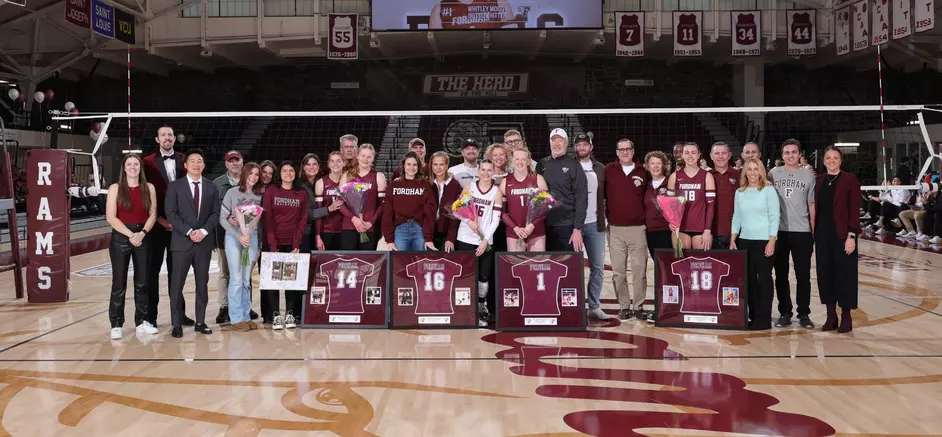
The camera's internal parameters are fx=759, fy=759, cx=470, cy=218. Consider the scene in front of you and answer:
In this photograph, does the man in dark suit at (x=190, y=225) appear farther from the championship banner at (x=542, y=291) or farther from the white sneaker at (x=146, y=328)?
the championship banner at (x=542, y=291)

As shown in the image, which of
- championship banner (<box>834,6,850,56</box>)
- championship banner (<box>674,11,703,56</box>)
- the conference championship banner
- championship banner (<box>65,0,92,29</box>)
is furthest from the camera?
championship banner (<box>674,11,703,56</box>)

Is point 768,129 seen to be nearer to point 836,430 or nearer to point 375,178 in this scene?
point 375,178

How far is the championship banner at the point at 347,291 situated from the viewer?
650 cm

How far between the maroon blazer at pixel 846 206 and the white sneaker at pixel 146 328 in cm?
570

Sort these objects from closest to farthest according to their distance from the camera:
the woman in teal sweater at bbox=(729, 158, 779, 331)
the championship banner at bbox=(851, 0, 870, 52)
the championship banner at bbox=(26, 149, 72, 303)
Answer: the woman in teal sweater at bbox=(729, 158, 779, 331), the championship banner at bbox=(26, 149, 72, 303), the championship banner at bbox=(851, 0, 870, 52)

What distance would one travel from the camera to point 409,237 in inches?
263

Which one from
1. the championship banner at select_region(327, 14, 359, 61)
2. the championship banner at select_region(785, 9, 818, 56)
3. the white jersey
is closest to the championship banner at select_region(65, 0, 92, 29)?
the championship banner at select_region(327, 14, 359, 61)

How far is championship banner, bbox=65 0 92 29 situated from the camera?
1550cm

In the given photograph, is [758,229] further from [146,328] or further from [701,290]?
[146,328]

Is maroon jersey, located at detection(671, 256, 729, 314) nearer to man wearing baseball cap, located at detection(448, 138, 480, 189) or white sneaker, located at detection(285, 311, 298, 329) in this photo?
man wearing baseball cap, located at detection(448, 138, 480, 189)

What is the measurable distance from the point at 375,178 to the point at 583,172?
5.94 ft

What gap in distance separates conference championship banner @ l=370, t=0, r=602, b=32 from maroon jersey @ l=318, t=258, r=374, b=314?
520 inches

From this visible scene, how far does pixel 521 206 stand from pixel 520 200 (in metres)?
0.05

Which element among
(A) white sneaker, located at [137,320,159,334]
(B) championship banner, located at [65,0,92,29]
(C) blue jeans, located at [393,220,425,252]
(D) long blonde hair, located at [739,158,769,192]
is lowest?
(A) white sneaker, located at [137,320,159,334]
